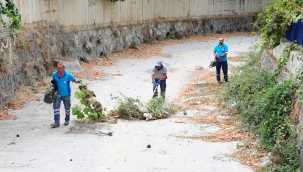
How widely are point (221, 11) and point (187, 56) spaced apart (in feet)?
37.0

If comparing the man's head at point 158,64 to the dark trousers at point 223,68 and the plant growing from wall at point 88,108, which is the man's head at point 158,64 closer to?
the plant growing from wall at point 88,108

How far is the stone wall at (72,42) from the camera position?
14930 millimetres

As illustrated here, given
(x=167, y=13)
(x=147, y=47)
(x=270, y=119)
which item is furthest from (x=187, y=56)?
(x=270, y=119)

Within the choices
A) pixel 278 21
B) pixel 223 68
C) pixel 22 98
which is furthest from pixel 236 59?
pixel 22 98

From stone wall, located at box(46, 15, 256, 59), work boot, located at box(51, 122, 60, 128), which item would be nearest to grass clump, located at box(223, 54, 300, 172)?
work boot, located at box(51, 122, 60, 128)

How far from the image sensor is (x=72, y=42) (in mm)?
20984

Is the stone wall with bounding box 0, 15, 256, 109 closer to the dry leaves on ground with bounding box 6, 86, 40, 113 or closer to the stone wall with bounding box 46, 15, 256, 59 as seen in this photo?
the stone wall with bounding box 46, 15, 256, 59

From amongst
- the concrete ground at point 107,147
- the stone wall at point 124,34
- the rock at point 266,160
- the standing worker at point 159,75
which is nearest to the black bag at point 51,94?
the concrete ground at point 107,147

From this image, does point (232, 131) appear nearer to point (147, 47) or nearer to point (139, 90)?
point (139, 90)

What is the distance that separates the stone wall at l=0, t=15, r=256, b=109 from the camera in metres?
14.9

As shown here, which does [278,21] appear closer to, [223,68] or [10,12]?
[223,68]

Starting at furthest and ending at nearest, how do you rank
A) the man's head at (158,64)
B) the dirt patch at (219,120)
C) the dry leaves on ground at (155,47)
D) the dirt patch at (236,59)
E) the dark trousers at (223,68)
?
the dry leaves on ground at (155,47), the dirt patch at (236,59), the dark trousers at (223,68), the man's head at (158,64), the dirt patch at (219,120)

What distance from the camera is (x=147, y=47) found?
26.5 meters

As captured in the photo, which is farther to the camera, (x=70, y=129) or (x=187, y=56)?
(x=187, y=56)
